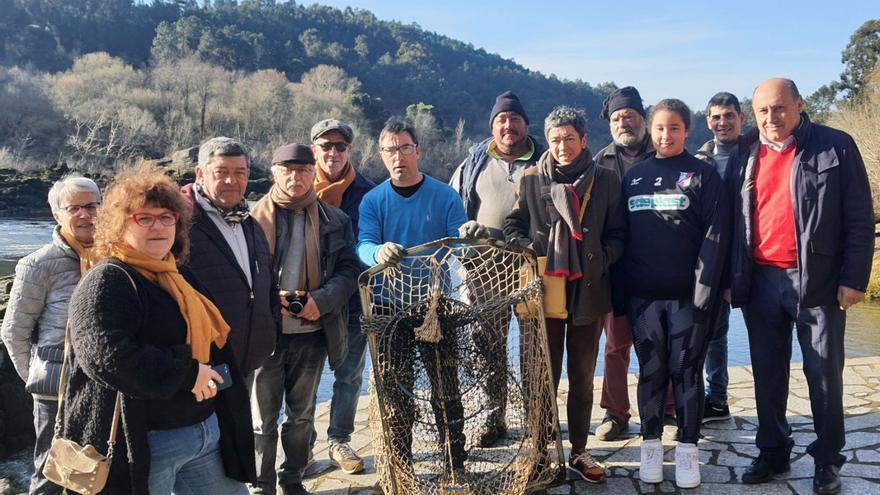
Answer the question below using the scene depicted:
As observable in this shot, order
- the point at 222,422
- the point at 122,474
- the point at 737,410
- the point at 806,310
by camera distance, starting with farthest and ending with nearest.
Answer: the point at 737,410, the point at 806,310, the point at 222,422, the point at 122,474

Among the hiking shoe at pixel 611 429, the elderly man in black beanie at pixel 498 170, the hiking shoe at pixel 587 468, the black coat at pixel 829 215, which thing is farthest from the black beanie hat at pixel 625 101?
the hiking shoe at pixel 587 468

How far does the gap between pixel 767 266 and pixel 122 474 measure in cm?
303

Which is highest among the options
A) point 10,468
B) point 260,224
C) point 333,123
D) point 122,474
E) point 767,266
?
point 333,123

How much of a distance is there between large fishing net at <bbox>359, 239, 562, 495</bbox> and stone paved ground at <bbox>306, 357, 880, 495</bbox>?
473 mm

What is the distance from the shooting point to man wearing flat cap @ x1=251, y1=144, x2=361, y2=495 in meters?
3.38

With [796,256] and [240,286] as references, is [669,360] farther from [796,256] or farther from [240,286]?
[240,286]

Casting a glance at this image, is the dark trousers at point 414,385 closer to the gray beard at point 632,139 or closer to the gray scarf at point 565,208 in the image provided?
the gray scarf at point 565,208

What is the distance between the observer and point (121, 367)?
6.55ft

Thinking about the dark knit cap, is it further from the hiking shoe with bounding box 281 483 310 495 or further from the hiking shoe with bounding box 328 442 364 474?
the hiking shoe with bounding box 328 442 364 474

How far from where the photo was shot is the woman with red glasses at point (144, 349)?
79.7 inches

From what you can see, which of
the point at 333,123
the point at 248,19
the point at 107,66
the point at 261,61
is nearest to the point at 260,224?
the point at 333,123

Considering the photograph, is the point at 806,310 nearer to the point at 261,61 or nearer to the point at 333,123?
the point at 333,123

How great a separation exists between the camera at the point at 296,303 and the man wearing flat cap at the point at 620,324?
2012mm

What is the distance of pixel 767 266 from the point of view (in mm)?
3398
